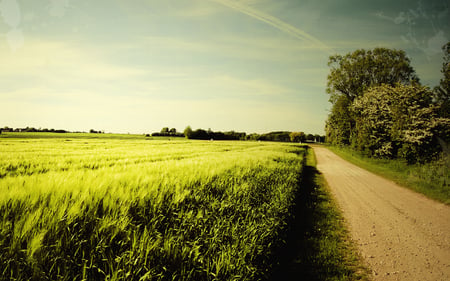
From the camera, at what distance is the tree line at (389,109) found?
64.1 feet

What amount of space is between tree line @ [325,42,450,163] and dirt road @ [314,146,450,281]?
13.3 meters

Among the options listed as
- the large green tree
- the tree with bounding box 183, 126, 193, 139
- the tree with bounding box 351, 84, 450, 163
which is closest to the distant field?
the tree with bounding box 351, 84, 450, 163

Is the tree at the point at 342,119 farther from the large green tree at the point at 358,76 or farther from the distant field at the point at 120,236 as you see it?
the distant field at the point at 120,236

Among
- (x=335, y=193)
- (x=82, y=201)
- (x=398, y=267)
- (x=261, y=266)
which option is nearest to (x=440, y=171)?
(x=335, y=193)

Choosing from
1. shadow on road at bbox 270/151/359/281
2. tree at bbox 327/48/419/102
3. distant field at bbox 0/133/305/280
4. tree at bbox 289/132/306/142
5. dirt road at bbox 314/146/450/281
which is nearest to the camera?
distant field at bbox 0/133/305/280

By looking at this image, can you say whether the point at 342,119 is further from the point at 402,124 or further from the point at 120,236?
the point at 120,236

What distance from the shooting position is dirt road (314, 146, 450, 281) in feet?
14.0

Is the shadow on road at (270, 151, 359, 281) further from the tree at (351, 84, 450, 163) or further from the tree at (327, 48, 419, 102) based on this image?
the tree at (327, 48, 419, 102)

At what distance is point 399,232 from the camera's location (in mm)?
5934

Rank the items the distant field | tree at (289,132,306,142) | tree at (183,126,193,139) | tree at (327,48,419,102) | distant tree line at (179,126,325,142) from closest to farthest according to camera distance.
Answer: the distant field
tree at (327,48,419,102)
tree at (183,126,193,139)
distant tree line at (179,126,325,142)
tree at (289,132,306,142)

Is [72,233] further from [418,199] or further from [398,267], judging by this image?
[418,199]

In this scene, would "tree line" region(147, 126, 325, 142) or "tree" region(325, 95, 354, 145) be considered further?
"tree line" region(147, 126, 325, 142)

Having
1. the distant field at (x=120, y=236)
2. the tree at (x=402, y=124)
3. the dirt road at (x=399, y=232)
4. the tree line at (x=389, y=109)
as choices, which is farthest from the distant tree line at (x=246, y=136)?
the distant field at (x=120, y=236)

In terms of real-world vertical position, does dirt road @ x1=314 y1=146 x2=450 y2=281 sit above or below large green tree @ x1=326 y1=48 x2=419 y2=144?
below
